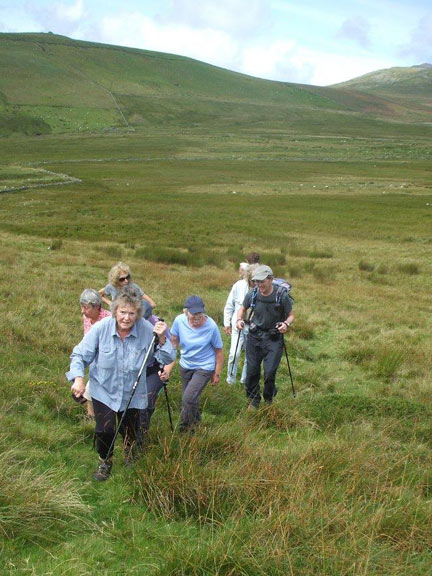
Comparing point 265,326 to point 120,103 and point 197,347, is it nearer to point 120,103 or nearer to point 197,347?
point 197,347

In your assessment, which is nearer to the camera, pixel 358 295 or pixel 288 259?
pixel 358 295

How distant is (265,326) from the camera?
748 centimetres

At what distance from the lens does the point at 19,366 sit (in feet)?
26.0

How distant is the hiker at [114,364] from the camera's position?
191 inches

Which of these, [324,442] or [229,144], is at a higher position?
[229,144]

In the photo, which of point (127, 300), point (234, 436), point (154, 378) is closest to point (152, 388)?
point (154, 378)

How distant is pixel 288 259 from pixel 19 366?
1751cm

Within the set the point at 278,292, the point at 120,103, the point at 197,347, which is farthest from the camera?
the point at 120,103

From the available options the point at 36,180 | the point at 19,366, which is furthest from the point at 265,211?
the point at 19,366

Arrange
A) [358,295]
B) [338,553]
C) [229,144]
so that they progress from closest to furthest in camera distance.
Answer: [338,553], [358,295], [229,144]

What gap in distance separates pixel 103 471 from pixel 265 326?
3236 mm

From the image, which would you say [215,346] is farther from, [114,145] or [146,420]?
[114,145]

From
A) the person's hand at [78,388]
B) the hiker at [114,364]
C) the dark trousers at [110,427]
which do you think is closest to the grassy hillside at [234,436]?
the dark trousers at [110,427]

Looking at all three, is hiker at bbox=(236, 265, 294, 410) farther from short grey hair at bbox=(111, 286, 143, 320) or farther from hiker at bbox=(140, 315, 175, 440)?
short grey hair at bbox=(111, 286, 143, 320)
